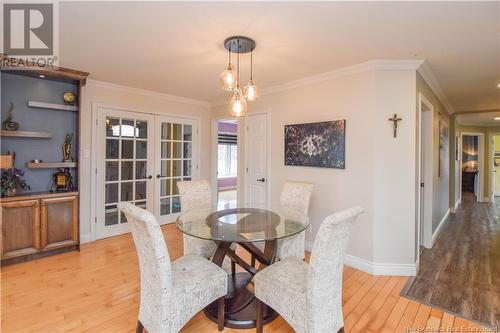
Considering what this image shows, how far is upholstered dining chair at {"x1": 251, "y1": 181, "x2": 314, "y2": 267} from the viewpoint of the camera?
2.42 metres

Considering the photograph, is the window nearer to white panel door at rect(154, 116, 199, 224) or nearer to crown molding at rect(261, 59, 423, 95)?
white panel door at rect(154, 116, 199, 224)

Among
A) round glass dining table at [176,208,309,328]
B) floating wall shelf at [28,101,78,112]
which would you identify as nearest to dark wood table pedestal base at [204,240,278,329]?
round glass dining table at [176,208,309,328]

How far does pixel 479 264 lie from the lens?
3041 millimetres

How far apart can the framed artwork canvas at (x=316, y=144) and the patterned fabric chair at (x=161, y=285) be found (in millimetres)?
2025

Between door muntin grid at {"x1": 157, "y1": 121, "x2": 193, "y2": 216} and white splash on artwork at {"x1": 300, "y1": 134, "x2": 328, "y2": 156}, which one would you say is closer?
white splash on artwork at {"x1": 300, "y1": 134, "x2": 328, "y2": 156}

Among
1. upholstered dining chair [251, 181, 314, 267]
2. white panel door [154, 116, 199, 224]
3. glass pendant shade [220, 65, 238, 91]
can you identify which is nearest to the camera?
glass pendant shade [220, 65, 238, 91]

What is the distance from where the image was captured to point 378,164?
9.20 ft

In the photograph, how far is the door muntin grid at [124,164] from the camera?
392 cm

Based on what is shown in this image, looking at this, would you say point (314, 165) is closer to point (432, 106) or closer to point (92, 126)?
point (432, 106)

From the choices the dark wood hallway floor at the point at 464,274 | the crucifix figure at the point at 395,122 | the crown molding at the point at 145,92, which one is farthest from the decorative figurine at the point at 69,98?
the dark wood hallway floor at the point at 464,274

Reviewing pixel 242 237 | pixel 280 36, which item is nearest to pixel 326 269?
pixel 242 237

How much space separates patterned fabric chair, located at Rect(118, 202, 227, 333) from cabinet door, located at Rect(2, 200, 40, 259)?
2.16 meters

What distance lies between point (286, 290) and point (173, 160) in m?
3.53

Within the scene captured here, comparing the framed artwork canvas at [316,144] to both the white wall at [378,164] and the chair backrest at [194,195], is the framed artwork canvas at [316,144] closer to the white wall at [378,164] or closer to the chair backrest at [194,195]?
→ the white wall at [378,164]
